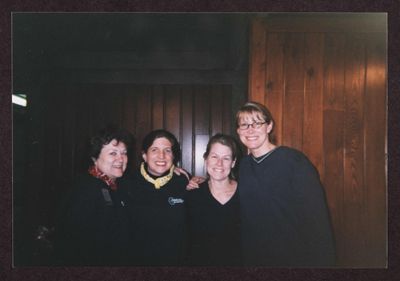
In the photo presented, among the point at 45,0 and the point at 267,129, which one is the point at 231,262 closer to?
the point at 267,129

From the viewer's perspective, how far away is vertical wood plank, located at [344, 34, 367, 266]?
6.04ft

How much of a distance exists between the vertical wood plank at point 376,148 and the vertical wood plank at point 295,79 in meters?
0.28

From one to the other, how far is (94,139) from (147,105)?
0.97ft

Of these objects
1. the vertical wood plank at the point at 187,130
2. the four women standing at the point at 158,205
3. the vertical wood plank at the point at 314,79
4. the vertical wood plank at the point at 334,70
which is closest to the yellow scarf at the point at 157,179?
the four women standing at the point at 158,205

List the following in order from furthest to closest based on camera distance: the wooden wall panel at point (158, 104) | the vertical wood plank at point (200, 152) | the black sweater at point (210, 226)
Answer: the wooden wall panel at point (158, 104) → the vertical wood plank at point (200, 152) → the black sweater at point (210, 226)

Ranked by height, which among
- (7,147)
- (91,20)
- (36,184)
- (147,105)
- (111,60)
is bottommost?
(36,184)

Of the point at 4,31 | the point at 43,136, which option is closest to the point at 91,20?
the point at 4,31

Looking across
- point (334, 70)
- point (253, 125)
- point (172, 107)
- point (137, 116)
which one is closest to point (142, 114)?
point (137, 116)

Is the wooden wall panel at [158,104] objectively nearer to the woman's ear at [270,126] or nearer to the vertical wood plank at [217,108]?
the vertical wood plank at [217,108]

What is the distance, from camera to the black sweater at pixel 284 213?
1.75 m

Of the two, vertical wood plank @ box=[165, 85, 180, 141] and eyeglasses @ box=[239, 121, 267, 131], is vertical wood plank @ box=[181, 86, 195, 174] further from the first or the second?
eyeglasses @ box=[239, 121, 267, 131]

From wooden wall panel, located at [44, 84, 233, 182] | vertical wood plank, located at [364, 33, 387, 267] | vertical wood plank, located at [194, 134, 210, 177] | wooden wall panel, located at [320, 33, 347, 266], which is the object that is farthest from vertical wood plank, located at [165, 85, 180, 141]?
vertical wood plank, located at [364, 33, 387, 267]

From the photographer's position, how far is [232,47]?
2098mm

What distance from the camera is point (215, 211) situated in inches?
67.1
